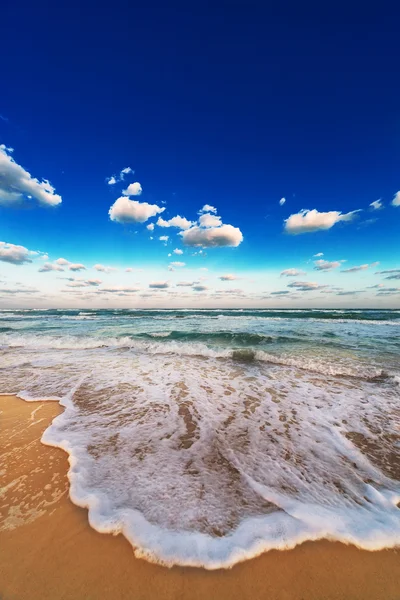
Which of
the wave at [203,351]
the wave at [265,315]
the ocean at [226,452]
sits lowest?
the ocean at [226,452]

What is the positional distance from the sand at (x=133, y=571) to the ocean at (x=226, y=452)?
11cm

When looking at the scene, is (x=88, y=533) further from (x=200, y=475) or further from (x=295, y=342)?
(x=295, y=342)

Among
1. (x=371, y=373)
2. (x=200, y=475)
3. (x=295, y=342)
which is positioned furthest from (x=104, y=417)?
(x=295, y=342)

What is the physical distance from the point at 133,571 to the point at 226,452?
1950mm

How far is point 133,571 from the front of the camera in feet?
6.20

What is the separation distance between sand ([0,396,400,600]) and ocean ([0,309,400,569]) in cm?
11

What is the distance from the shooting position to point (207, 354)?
1087 centimetres

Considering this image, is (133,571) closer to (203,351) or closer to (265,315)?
(203,351)

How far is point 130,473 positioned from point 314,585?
2.13 meters

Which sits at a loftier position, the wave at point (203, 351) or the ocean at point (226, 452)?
the wave at point (203, 351)

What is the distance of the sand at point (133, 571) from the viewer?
5.75ft

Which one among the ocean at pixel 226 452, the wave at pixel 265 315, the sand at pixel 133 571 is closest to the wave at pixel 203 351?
the ocean at pixel 226 452

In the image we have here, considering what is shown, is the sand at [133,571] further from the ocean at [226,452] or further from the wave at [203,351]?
the wave at [203,351]

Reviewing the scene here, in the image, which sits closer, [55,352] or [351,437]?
[351,437]
